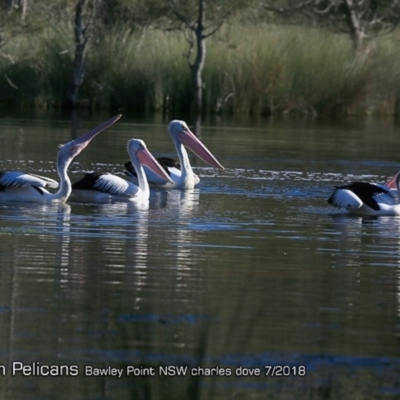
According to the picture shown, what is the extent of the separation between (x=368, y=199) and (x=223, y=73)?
61.4 feet

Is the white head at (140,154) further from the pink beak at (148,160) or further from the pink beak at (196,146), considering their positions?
the pink beak at (196,146)

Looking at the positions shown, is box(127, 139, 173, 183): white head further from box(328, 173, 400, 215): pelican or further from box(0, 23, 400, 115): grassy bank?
box(0, 23, 400, 115): grassy bank

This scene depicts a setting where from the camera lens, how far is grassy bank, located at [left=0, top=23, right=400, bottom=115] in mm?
29891

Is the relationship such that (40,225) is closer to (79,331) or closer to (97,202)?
(97,202)

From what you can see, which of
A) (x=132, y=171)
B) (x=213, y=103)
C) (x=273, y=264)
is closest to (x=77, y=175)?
(x=132, y=171)

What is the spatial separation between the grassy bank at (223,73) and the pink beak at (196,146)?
1428 centimetres

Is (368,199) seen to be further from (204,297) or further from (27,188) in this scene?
(204,297)

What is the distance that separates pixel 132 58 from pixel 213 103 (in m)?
2.28

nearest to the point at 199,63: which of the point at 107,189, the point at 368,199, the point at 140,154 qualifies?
the point at 140,154

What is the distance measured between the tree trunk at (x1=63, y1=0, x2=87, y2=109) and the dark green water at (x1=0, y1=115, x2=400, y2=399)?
16.3 meters

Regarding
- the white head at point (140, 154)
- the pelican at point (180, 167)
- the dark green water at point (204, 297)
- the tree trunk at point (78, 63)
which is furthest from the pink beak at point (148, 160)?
the tree trunk at point (78, 63)

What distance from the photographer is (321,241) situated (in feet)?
32.5

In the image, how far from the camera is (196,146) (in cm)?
1515

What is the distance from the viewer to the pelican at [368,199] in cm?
1167
